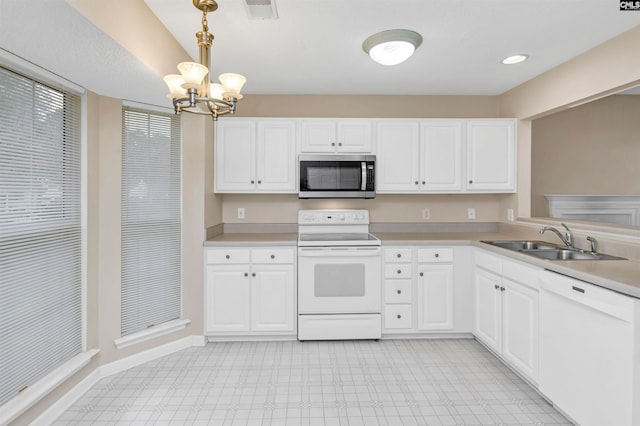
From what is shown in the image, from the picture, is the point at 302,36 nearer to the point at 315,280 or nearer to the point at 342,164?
the point at 342,164

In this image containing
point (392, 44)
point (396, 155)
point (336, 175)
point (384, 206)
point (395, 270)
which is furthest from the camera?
point (384, 206)

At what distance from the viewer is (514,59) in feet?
8.64

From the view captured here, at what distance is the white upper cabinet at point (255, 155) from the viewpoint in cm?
319

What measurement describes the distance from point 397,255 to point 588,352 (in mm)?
1500

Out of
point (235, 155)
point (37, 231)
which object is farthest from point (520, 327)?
point (37, 231)

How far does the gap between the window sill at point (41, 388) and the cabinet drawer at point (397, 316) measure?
7.39 ft

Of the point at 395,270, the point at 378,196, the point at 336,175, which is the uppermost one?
the point at 336,175

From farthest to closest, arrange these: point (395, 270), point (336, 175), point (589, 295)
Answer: point (336, 175)
point (395, 270)
point (589, 295)

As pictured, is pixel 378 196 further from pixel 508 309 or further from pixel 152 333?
pixel 152 333

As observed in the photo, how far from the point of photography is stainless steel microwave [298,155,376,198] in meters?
3.16

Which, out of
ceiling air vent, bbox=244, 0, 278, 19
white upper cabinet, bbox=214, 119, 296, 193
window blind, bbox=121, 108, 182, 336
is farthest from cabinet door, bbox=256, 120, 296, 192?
ceiling air vent, bbox=244, 0, 278, 19

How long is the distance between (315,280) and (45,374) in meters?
1.88

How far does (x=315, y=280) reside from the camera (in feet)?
9.66

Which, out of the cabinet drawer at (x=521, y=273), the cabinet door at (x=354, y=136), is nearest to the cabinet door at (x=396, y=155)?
the cabinet door at (x=354, y=136)
